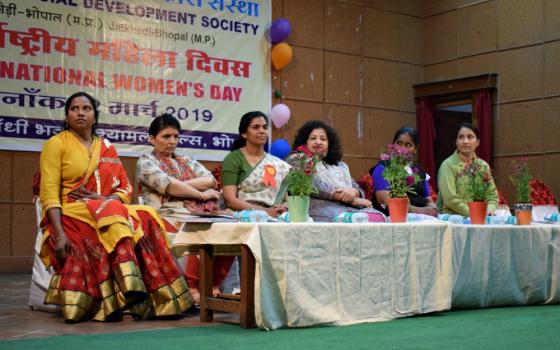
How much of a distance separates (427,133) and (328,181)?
475cm

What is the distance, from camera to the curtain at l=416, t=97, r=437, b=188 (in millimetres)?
9156

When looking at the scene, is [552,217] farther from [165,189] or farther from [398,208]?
[165,189]

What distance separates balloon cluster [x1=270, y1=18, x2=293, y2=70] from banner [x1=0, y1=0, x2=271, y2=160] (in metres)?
0.10

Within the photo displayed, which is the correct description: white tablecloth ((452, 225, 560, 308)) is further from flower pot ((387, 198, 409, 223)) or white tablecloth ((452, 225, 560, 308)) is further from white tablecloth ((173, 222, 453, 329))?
flower pot ((387, 198, 409, 223))

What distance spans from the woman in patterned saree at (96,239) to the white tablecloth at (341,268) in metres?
0.23

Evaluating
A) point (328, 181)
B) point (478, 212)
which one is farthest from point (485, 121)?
point (478, 212)

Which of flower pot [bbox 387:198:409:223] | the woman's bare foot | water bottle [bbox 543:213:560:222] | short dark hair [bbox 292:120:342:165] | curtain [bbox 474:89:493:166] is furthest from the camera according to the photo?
curtain [bbox 474:89:493:166]

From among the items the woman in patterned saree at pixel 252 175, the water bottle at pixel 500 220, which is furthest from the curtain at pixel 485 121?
the woman in patterned saree at pixel 252 175

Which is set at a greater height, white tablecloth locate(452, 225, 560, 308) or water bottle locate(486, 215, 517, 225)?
water bottle locate(486, 215, 517, 225)

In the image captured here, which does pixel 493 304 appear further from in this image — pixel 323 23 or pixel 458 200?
pixel 323 23

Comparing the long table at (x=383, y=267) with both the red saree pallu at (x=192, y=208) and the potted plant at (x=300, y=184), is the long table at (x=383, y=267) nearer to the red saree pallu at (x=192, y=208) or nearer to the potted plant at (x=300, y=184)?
the potted plant at (x=300, y=184)

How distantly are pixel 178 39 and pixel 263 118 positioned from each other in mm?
3202

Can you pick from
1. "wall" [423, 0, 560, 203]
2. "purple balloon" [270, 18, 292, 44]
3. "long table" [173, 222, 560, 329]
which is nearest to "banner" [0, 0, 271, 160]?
"purple balloon" [270, 18, 292, 44]

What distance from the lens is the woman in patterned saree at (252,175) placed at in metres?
4.61
